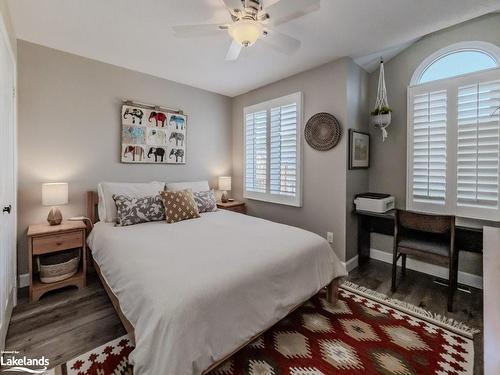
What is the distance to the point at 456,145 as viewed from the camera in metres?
2.56

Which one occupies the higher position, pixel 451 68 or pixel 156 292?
pixel 451 68

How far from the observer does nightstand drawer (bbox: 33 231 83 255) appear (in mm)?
2236

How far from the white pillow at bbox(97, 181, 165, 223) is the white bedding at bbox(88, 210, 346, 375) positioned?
1.31 ft

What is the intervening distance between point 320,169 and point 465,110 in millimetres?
1557

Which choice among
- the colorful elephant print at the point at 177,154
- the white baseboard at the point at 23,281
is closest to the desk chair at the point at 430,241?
the colorful elephant print at the point at 177,154

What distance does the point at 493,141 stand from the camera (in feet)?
7.64

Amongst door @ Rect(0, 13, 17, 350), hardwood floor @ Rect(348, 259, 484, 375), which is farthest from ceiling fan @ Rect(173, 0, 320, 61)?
hardwood floor @ Rect(348, 259, 484, 375)

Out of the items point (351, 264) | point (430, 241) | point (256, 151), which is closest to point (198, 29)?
point (256, 151)

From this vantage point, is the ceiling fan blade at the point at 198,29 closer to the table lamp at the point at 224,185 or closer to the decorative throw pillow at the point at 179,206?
the decorative throw pillow at the point at 179,206

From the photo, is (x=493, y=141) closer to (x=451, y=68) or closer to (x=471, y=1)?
(x=451, y=68)

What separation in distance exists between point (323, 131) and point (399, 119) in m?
0.98

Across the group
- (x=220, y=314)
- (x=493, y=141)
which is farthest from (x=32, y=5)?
→ (x=493, y=141)

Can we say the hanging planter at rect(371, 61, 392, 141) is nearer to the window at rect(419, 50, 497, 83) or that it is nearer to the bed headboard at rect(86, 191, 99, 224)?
the window at rect(419, 50, 497, 83)

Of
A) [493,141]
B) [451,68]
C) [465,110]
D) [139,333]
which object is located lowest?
[139,333]
